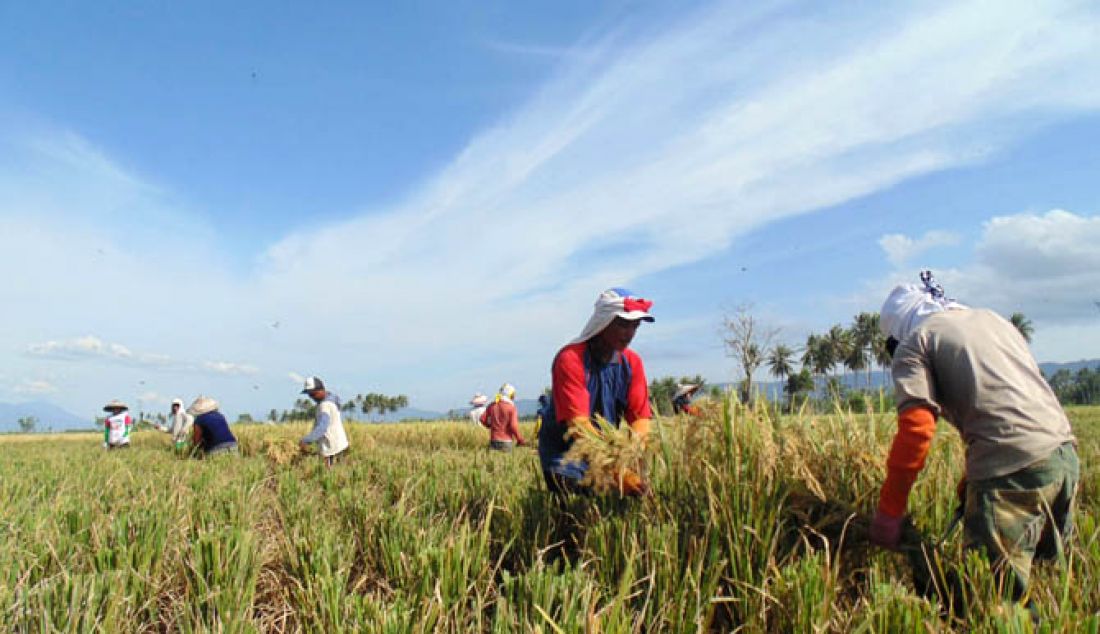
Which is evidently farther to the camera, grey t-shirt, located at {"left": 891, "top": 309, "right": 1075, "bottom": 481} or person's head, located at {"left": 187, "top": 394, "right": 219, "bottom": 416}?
person's head, located at {"left": 187, "top": 394, "right": 219, "bottom": 416}

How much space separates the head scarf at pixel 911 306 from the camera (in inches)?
105

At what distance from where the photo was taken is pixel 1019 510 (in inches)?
94.7

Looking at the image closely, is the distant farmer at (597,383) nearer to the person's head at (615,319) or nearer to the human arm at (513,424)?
the person's head at (615,319)

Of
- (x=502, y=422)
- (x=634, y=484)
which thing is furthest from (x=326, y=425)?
(x=634, y=484)

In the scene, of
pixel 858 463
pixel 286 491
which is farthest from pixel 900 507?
pixel 286 491

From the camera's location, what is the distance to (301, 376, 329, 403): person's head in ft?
29.4

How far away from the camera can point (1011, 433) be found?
2.40 meters

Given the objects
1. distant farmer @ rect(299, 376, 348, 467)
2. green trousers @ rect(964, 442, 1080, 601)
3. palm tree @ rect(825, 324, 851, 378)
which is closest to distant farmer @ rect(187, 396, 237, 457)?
distant farmer @ rect(299, 376, 348, 467)

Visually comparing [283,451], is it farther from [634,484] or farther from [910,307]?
[910,307]

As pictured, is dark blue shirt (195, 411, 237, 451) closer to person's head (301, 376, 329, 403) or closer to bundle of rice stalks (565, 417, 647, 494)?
person's head (301, 376, 329, 403)

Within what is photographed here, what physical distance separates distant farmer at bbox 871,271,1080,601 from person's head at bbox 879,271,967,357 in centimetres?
9

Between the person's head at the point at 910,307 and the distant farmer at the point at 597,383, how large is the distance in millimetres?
→ 1159

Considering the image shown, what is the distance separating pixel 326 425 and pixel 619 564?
705 cm

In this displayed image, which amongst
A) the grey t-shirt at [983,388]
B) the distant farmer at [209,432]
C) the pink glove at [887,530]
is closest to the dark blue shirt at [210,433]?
the distant farmer at [209,432]
